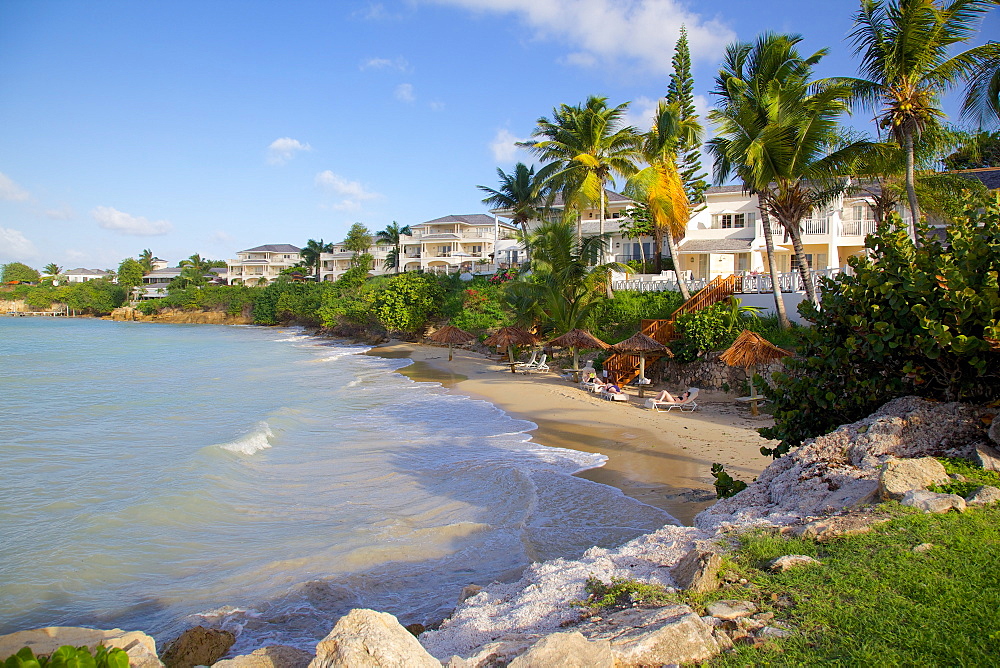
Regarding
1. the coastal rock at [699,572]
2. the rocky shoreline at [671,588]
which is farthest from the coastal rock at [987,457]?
the coastal rock at [699,572]

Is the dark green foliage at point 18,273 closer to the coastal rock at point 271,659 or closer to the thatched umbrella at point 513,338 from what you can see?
the thatched umbrella at point 513,338

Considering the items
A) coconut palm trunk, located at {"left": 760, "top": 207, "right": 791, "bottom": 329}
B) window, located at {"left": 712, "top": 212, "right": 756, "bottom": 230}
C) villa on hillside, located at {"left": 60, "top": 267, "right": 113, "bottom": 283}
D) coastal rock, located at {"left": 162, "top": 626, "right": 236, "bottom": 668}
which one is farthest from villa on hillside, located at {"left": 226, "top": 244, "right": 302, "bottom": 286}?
coastal rock, located at {"left": 162, "top": 626, "right": 236, "bottom": 668}

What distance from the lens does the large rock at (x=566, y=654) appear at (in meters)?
3.15

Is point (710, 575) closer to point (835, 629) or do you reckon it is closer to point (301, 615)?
point (835, 629)

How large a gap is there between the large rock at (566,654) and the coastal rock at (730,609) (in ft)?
2.82

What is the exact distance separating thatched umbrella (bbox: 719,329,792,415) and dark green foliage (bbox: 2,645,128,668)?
14670 mm

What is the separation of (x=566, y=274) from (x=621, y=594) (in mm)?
20652

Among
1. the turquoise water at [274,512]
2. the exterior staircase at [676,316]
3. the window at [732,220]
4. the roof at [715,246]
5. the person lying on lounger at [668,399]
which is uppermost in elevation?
the window at [732,220]

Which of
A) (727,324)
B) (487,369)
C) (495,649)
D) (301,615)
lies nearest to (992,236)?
(495,649)

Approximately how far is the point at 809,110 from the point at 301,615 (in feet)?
55.5

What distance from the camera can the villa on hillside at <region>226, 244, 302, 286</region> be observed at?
96250 mm

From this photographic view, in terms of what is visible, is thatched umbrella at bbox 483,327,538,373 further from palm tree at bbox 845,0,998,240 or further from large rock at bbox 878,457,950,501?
large rock at bbox 878,457,950,501

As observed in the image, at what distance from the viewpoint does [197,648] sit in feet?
17.0

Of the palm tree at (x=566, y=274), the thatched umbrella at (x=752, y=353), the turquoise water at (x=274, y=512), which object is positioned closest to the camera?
the turquoise water at (x=274, y=512)
